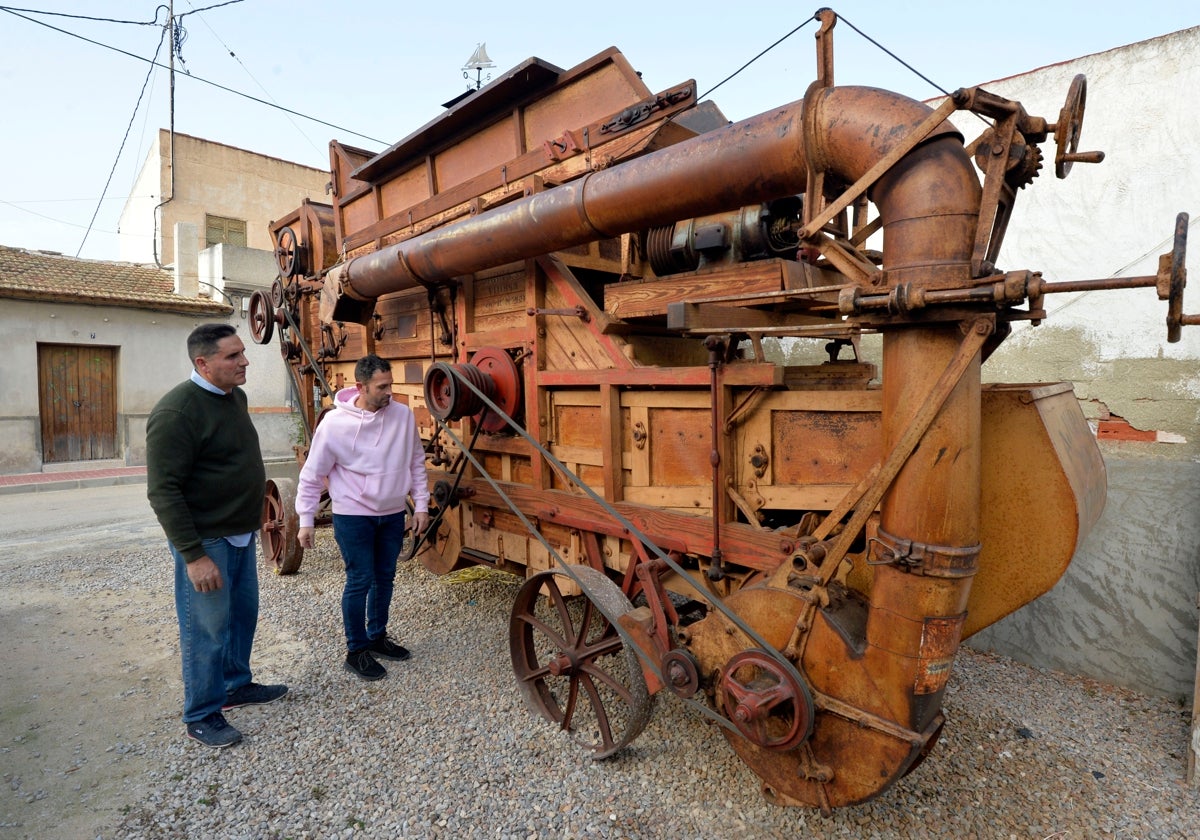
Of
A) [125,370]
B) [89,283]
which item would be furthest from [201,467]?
[89,283]

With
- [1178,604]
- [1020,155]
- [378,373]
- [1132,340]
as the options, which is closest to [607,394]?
[378,373]

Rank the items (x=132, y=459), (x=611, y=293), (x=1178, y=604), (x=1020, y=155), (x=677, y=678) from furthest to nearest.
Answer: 1. (x=132, y=459)
2. (x=1178, y=604)
3. (x=611, y=293)
4. (x=677, y=678)
5. (x=1020, y=155)

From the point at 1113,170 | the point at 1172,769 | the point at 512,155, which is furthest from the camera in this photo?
the point at 512,155

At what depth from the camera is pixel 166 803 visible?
2930 millimetres

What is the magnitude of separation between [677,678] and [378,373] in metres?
2.46

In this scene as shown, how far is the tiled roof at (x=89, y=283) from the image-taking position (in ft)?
42.7

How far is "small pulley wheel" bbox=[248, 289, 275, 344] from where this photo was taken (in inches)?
257

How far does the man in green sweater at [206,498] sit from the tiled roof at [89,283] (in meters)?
13.1

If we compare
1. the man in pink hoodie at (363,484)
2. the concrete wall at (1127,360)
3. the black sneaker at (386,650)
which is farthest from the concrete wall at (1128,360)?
the man in pink hoodie at (363,484)

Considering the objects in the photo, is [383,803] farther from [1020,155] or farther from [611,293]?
[1020,155]

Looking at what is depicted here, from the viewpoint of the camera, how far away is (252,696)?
149 inches

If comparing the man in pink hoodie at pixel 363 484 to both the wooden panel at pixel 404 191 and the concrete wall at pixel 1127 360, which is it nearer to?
the wooden panel at pixel 404 191

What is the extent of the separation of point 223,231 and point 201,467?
2021 centimetres

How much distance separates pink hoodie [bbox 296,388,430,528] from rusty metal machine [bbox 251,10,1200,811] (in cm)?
40
